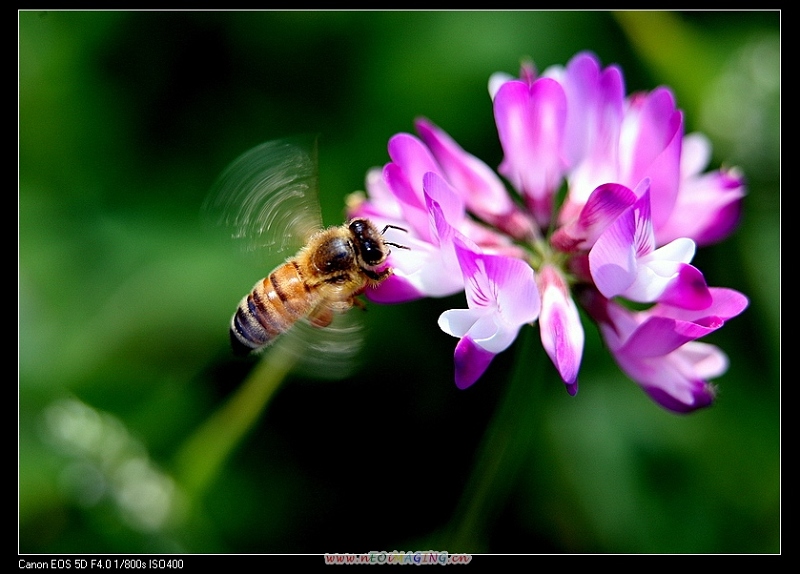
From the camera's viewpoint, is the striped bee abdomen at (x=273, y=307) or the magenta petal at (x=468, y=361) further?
the striped bee abdomen at (x=273, y=307)

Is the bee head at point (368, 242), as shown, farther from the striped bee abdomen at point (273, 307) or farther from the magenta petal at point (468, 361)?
the magenta petal at point (468, 361)

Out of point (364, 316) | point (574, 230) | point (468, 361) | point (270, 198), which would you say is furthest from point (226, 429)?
point (574, 230)

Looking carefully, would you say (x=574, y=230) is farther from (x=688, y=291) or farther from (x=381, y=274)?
(x=381, y=274)

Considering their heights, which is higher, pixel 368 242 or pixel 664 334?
pixel 368 242

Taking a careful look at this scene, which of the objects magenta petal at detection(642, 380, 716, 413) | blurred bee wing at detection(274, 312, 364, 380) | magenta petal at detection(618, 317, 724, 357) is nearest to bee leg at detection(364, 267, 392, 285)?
blurred bee wing at detection(274, 312, 364, 380)

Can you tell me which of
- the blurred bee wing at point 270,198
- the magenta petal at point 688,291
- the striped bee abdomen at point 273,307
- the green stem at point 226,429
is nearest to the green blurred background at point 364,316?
the green stem at point 226,429

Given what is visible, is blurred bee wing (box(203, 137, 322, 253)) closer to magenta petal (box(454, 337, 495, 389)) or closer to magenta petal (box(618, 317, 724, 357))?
magenta petal (box(454, 337, 495, 389))

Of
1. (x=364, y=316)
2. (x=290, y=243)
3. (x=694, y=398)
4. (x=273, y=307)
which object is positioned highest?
(x=290, y=243)
